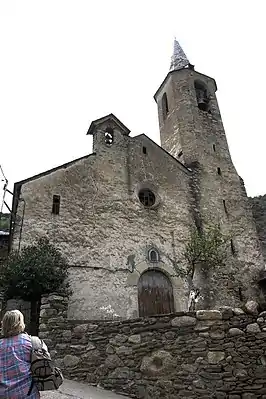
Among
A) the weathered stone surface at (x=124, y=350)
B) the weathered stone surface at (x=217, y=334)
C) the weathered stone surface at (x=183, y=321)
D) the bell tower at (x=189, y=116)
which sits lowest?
the weathered stone surface at (x=124, y=350)

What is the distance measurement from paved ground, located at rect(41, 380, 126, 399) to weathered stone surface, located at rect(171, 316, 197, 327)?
1.51m

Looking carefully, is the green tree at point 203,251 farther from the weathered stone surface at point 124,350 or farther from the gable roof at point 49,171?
the weathered stone surface at point 124,350

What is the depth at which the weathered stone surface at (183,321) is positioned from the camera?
6.10 meters

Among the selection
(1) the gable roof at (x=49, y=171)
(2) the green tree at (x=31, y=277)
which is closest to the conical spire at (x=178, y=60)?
(1) the gable roof at (x=49, y=171)

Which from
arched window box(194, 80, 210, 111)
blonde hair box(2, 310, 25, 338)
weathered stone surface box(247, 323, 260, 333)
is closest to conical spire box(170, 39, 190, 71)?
arched window box(194, 80, 210, 111)

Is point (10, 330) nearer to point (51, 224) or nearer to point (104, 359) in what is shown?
point (104, 359)

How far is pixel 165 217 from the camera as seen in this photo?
13.8m

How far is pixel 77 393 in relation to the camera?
18.1 ft

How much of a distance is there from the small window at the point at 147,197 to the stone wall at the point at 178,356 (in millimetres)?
7707

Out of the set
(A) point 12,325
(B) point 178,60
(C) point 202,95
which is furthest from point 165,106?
(A) point 12,325

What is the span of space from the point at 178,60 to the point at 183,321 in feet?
63.5

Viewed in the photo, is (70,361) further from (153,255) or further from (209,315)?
(153,255)

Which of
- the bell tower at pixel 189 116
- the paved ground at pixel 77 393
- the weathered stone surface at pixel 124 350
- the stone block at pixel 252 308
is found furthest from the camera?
the bell tower at pixel 189 116

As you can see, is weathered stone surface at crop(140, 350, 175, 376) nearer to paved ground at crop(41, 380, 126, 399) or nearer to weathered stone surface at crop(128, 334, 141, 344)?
weathered stone surface at crop(128, 334, 141, 344)
